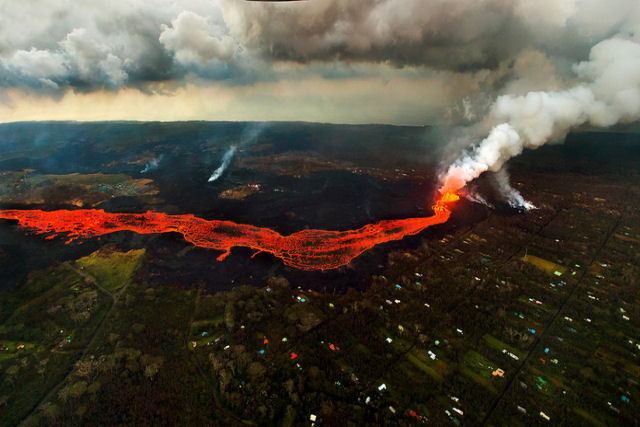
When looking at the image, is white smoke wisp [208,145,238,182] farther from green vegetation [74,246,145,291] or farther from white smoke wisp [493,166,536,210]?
white smoke wisp [493,166,536,210]

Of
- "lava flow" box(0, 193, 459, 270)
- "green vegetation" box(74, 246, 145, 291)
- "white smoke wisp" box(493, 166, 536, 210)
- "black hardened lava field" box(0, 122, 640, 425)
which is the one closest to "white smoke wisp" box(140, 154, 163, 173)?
"black hardened lava field" box(0, 122, 640, 425)

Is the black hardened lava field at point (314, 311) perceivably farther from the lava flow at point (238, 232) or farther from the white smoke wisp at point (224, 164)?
the white smoke wisp at point (224, 164)

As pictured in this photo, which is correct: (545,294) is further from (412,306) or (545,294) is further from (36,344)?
(36,344)

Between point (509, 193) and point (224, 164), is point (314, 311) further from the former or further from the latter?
point (224, 164)

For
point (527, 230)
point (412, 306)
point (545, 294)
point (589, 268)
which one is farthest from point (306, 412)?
point (527, 230)

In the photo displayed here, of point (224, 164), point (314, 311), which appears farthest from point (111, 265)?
point (224, 164)

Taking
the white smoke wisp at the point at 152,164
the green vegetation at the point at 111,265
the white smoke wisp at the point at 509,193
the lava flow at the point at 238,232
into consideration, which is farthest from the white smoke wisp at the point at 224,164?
the white smoke wisp at the point at 509,193
